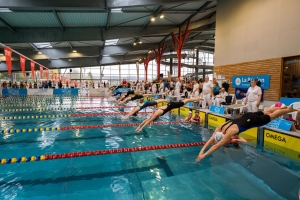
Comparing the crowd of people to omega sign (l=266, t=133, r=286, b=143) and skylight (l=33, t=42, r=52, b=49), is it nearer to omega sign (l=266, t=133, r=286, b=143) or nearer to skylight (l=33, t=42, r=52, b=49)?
omega sign (l=266, t=133, r=286, b=143)

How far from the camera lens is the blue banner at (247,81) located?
8078 millimetres

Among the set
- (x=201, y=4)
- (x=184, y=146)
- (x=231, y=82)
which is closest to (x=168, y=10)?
(x=201, y=4)

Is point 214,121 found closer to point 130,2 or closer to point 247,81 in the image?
point 247,81

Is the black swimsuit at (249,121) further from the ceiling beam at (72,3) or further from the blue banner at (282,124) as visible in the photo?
the ceiling beam at (72,3)

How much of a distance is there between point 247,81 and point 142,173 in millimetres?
7408

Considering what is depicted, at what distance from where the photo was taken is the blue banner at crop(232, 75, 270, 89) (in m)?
8.08

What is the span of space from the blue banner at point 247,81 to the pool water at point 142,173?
4.51m

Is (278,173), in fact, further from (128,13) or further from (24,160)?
Answer: (128,13)

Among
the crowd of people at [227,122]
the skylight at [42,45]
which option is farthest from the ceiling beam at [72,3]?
the skylight at [42,45]

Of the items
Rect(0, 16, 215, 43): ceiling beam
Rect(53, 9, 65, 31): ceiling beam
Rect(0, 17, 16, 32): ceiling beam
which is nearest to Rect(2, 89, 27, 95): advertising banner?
Rect(0, 16, 215, 43): ceiling beam

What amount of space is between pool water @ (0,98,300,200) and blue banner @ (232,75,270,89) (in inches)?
178

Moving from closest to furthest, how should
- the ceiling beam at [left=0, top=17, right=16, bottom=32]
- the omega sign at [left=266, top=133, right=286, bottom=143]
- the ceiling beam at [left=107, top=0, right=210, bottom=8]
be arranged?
the omega sign at [left=266, top=133, right=286, bottom=143] < the ceiling beam at [left=107, top=0, right=210, bottom=8] < the ceiling beam at [left=0, top=17, right=16, bottom=32]

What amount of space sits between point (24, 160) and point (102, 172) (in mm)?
1373

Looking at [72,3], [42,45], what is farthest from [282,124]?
[42,45]
